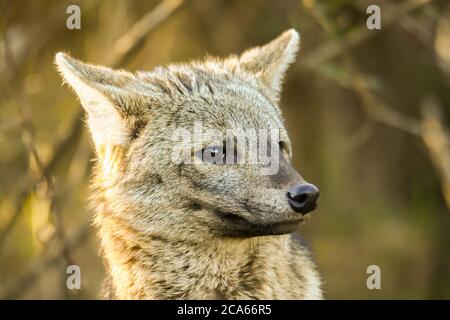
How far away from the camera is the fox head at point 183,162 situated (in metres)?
5.80

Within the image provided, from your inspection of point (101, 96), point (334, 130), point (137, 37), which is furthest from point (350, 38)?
point (334, 130)

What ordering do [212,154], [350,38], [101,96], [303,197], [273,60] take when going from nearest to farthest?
1. [303,197]
2. [212,154]
3. [101,96]
4. [273,60]
5. [350,38]

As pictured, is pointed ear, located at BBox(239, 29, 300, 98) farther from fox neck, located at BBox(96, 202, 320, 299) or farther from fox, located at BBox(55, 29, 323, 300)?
fox neck, located at BBox(96, 202, 320, 299)

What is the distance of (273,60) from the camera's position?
23.3ft

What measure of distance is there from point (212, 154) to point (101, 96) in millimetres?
889

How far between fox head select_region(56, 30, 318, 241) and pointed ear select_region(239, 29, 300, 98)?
40 cm

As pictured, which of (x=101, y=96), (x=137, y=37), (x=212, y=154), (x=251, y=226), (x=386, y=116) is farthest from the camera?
(x=386, y=116)

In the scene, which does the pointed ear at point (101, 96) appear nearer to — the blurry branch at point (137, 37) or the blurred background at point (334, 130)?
the blurry branch at point (137, 37)

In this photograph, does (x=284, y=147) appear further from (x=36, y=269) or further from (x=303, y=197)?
(x=36, y=269)

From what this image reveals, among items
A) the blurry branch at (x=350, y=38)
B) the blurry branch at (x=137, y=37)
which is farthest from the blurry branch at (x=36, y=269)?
the blurry branch at (x=350, y=38)

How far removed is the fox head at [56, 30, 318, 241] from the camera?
19.0ft

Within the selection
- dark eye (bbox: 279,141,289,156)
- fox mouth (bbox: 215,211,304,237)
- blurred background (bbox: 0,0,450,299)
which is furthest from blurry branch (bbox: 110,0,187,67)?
fox mouth (bbox: 215,211,304,237)

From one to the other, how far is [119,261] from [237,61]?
6.30 feet
